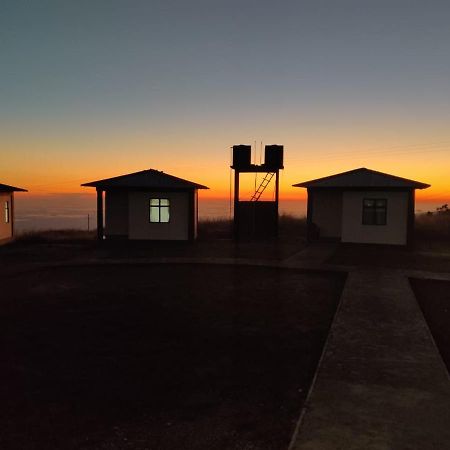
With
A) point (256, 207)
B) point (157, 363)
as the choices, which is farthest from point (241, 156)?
point (157, 363)

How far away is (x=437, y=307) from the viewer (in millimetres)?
10180

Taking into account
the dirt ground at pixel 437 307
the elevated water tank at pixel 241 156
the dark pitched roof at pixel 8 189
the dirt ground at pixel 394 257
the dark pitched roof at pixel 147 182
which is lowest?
the dirt ground at pixel 437 307

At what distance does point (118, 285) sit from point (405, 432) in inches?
380

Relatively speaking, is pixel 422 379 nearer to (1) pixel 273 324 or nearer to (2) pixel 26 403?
(1) pixel 273 324

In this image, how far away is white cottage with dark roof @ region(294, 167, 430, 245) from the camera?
72.8 feet

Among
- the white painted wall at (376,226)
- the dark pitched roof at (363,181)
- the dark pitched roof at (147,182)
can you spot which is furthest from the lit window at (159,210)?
the white painted wall at (376,226)

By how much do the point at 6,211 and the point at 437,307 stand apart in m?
22.1

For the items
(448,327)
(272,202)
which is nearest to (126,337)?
(448,327)

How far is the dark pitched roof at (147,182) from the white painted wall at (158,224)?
1.85 feet

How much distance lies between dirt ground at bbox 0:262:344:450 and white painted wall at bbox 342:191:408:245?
1109 cm

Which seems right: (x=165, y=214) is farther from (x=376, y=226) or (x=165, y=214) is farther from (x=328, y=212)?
(x=376, y=226)

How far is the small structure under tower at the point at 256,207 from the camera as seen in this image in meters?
25.6

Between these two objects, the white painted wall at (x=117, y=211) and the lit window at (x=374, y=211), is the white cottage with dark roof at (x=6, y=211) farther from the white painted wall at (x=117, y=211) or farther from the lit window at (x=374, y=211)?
the lit window at (x=374, y=211)

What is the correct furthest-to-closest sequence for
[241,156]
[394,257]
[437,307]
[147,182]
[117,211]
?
[241,156], [117,211], [147,182], [394,257], [437,307]
